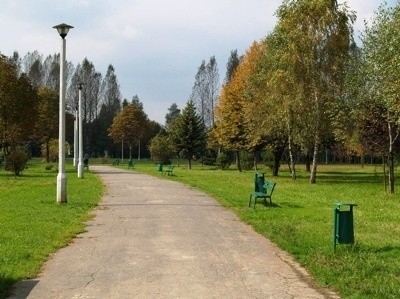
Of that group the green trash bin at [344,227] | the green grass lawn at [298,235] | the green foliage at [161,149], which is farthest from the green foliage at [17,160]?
the green foliage at [161,149]

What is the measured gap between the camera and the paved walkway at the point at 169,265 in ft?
21.8

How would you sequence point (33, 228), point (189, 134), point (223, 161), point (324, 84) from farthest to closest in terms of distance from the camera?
1. point (189, 134)
2. point (223, 161)
3. point (324, 84)
4. point (33, 228)

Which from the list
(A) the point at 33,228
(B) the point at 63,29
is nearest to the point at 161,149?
(B) the point at 63,29

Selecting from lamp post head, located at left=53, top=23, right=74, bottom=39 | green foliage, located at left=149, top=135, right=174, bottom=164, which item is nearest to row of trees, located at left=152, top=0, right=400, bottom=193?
lamp post head, located at left=53, top=23, right=74, bottom=39

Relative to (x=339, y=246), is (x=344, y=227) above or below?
above

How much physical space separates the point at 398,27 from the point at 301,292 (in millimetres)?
19222

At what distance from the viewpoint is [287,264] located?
27.5 ft

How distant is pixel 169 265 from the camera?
8.07 metres

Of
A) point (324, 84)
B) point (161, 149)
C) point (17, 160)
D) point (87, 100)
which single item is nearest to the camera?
point (324, 84)

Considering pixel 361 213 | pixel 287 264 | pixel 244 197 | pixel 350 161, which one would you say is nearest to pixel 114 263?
pixel 287 264

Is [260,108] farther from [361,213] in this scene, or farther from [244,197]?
[361,213]

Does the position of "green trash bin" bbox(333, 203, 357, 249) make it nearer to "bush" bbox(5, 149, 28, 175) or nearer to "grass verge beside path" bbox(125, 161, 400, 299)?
"grass verge beside path" bbox(125, 161, 400, 299)

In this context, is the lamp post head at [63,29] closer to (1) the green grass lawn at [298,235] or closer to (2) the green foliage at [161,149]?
(1) the green grass lawn at [298,235]

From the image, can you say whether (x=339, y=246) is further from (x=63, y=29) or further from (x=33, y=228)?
(x=63, y=29)
